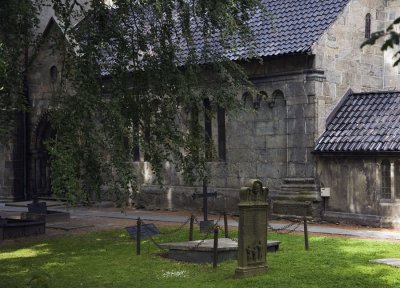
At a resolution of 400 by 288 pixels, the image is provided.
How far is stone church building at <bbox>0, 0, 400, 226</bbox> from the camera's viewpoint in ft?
63.9

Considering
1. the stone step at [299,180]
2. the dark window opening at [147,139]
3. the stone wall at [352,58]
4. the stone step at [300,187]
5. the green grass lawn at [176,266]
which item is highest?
the stone wall at [352,58]

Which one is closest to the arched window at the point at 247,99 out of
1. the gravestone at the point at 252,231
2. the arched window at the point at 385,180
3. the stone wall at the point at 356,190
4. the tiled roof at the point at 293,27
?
the tiled roof at the point at 293,27

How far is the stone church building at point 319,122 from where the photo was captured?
1948 centimetres

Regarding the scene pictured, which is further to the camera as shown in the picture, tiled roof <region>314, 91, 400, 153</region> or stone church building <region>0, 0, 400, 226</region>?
stone church building <region>0, 0, 400, 226</region>

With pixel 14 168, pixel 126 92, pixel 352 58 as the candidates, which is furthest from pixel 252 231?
pixel 14 168

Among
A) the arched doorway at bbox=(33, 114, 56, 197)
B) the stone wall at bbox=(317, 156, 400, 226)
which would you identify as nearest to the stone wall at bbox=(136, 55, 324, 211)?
the stone wall at bbox=(317, 156, 400, 226)

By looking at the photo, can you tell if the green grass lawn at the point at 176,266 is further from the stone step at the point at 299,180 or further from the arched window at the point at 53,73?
the arched window at the point at 53,73

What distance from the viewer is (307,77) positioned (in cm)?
2078

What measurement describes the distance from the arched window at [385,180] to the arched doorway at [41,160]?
16.1 metres

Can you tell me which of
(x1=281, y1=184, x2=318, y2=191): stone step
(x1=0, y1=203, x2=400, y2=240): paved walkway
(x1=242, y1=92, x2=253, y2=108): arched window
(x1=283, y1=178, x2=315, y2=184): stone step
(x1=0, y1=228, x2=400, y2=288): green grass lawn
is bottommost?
(x1=0, y1=228, x2=400, y2=288): green grass lawn

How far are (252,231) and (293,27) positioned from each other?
38.5 ft

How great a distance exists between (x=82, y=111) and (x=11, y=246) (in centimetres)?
572

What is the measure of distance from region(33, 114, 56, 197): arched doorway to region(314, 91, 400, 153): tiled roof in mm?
14139

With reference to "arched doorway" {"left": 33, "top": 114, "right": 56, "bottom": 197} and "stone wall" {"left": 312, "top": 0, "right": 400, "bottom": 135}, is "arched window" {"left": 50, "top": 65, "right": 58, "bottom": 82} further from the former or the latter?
"stone wall" {"left": 312, "top": 0, "right": 400, "bottom": 135}
